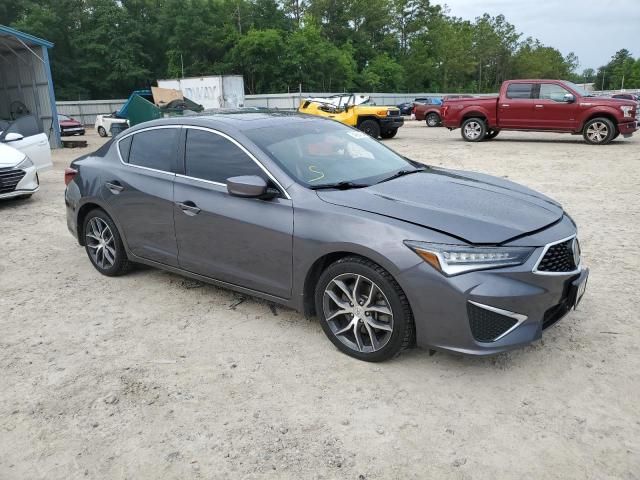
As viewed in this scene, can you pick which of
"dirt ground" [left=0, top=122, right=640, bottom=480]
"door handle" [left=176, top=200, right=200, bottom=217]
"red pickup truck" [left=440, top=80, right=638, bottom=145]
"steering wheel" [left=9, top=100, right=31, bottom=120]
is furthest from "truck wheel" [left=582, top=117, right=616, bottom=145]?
"steering wheel" [left=9, top=100, right=31, bottom=120]

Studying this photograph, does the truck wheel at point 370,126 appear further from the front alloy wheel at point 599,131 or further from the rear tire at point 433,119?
the rear tire at point 433,119

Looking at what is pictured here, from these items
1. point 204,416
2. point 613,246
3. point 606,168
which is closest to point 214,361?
point 204,416

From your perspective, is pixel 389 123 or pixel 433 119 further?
pixel 433 119

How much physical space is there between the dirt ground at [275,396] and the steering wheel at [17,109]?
1746 centimetres

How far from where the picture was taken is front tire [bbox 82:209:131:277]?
15.9 ft

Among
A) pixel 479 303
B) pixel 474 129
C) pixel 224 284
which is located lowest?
pixel 224 284

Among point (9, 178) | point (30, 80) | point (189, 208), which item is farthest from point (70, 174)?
point (30, 80)

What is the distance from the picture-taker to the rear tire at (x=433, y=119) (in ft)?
89.4

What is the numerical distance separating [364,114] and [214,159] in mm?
15343

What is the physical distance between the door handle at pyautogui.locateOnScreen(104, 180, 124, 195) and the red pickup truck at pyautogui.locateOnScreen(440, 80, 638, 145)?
13363mm

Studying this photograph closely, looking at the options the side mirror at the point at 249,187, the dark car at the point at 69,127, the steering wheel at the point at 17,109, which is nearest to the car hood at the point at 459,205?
the side mirror at the point at 249,187

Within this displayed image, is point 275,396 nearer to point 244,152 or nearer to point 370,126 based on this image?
point 244,152

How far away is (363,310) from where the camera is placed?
328 centimetres

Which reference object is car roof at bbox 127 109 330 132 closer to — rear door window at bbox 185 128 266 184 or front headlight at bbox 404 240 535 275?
rear door window at bbox 185 128 266 184
